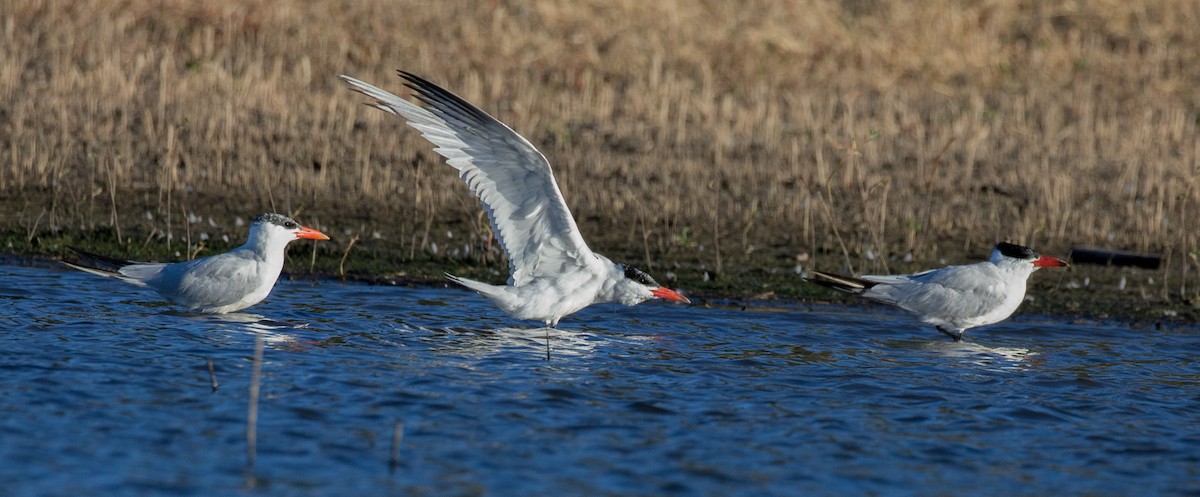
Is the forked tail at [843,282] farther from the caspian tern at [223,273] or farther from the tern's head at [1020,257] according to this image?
the caspian tern at [223,273]

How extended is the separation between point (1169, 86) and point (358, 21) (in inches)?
397

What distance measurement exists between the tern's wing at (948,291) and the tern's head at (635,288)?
139cm

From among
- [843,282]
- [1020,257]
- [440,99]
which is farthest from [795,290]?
[440,99]

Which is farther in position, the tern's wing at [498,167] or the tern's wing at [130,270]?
the tern's wing at [130,270]

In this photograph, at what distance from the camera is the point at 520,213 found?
8984 mm

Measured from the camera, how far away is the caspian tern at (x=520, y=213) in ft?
28.1

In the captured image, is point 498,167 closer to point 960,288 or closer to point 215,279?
point 215,279

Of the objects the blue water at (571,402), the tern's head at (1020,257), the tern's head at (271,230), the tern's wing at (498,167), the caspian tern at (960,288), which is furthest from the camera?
the tern's head at (1020,257)

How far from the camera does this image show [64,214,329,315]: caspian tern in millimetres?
9117

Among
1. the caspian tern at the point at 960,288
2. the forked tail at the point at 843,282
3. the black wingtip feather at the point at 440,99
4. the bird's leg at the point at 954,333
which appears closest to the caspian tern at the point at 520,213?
the black wingtip feather at the point at 440,99

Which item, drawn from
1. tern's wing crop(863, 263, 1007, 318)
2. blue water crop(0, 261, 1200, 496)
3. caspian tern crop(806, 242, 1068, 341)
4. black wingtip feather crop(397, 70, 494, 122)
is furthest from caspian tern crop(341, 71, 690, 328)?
tern's wing crop(863, 263, 1007, 318)

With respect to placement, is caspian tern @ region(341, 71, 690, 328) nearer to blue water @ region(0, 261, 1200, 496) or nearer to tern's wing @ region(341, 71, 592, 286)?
tern's wing @ region(341, 71, 592, 286)

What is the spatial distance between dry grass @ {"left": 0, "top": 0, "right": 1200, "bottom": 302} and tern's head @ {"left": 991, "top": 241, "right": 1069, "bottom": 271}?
1.27 meters

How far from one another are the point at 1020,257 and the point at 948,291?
0.61 m
